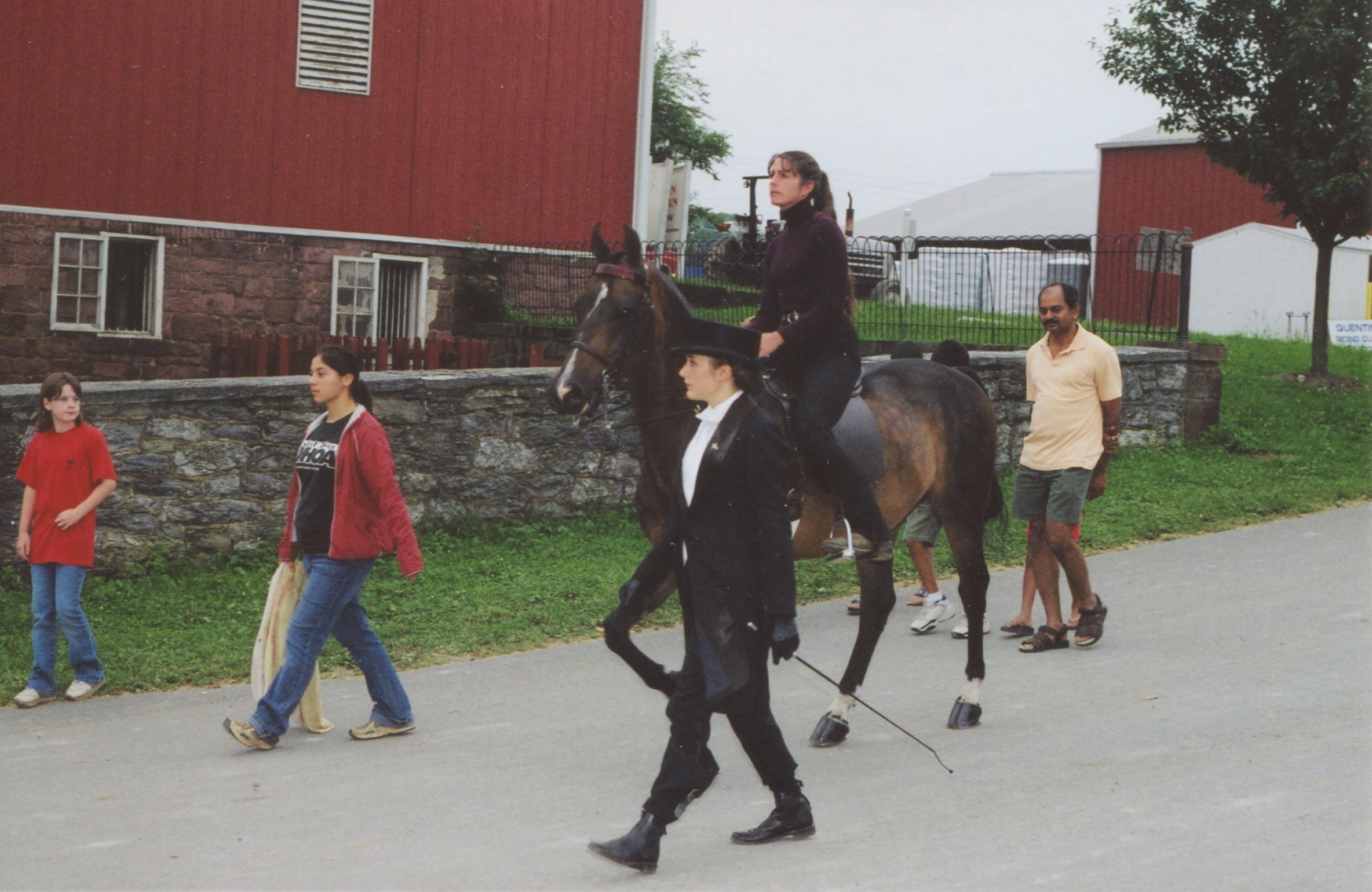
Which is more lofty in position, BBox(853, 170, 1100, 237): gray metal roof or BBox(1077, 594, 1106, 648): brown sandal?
BBox(853, 170, 1100, 237): gray metal roof

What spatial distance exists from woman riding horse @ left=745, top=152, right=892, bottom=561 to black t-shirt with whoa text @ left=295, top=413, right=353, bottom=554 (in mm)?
2091

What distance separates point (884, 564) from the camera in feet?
22.7

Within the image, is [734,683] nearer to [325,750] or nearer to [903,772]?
[903,772]

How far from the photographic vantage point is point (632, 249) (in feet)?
20.8

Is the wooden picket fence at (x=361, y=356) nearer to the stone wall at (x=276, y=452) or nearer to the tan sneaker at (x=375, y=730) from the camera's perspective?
the stone wall at (x=276, y=452)

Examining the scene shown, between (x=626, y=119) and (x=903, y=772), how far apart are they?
1552cm

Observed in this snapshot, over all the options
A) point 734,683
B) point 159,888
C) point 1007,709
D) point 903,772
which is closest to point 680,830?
point 734,683

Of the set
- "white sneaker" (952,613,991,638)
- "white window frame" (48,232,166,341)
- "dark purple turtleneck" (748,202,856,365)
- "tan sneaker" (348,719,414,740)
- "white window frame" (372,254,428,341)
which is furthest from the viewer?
"white window frame" (372,254,428,341)

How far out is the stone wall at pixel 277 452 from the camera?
33.1ft

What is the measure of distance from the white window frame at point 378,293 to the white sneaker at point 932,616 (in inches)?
419

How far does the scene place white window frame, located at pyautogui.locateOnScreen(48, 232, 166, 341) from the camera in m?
16.9

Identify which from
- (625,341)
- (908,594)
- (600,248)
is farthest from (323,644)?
(908,594)

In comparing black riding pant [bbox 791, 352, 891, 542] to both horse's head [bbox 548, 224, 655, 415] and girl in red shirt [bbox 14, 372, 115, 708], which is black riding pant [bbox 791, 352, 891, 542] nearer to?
horse's head [bbox 548, 224, 655, 415]

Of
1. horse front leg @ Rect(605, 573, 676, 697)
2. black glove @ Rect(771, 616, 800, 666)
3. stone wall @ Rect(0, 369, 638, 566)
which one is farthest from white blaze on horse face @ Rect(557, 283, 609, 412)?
stone wall @ Rect(0, 369, 638, 566)
